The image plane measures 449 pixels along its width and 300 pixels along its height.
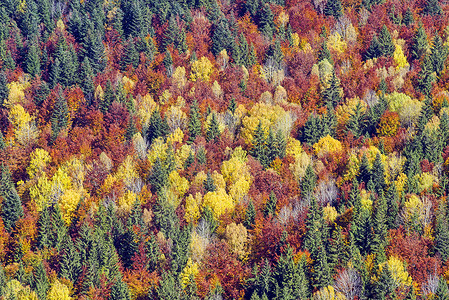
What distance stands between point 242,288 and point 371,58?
67478 mm

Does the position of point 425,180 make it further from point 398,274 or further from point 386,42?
point 386,42

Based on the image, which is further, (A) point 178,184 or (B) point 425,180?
(A) point 178,184

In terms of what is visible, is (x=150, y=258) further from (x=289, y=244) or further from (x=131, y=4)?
(x=131, y=4)

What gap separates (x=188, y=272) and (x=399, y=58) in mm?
67497

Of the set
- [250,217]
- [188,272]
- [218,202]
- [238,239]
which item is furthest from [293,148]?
[188,272]

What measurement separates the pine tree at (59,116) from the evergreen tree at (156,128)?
13733 millimetres

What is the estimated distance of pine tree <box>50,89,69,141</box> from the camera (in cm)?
13888

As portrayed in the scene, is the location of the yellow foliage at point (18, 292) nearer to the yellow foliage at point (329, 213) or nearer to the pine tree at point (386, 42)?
the yellow foliage at point (329, 213)

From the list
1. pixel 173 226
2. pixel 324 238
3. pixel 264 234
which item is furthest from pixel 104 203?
pixel 324 238

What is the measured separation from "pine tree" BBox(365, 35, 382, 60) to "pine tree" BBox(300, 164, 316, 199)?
44.2 meters

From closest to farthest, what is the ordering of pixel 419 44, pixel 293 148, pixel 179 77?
pixel 293 148, pixel 179 77, pixel 419 44

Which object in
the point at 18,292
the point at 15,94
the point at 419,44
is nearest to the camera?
the point at 18,292

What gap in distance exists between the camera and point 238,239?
107 metres

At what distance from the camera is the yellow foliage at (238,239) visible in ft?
350
